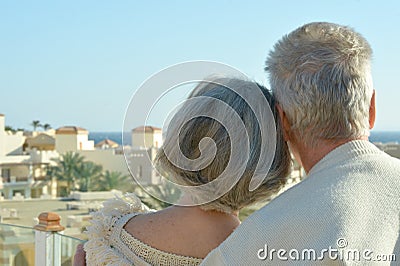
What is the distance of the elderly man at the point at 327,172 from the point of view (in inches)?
47.1

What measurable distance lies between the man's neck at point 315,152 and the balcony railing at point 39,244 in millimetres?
2268

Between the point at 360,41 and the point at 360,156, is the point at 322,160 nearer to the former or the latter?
the point at 360,156

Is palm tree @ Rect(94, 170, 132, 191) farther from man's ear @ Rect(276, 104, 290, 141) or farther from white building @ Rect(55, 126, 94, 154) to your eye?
man's ear @ Rect(276, 104, 290, 141)

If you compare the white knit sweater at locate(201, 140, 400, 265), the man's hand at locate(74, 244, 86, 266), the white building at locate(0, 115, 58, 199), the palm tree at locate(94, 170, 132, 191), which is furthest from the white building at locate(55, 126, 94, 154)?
the white knit sweater at locate(201, 140, 400, 265)

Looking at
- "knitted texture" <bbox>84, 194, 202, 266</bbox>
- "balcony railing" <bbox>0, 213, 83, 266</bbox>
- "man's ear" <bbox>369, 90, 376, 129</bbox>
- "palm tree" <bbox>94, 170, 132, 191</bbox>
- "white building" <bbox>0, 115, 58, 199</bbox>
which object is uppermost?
"man's ear" <bbox>369, 90, 376, 129</bbox>

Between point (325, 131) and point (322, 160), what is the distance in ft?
0.19

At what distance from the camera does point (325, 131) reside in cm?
131

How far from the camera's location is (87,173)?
3100 cm

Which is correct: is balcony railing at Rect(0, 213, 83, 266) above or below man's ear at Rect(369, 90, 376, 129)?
below

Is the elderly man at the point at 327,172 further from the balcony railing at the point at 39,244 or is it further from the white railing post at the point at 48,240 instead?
the white railing post at the point at 48,240

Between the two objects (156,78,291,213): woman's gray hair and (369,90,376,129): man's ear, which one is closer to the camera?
(369,90,376,129): man's ear

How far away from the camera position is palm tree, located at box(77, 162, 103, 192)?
100 ft

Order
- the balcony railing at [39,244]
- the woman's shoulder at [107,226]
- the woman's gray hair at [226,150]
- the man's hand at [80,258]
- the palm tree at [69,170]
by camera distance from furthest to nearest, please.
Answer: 1. the palm tree at [69,170]
2. the balcony railing at [39,244]
3. the man's hand at [80,258]
4. the woman's shoulder at [107,226]
5. the woman's gray hair at [226,150]

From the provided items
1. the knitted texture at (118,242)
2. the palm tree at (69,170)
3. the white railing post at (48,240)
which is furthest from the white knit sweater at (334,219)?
the palm tree at (69,170)
